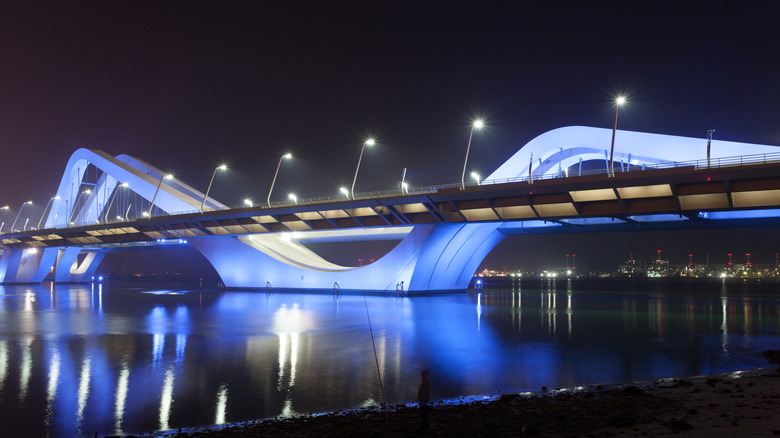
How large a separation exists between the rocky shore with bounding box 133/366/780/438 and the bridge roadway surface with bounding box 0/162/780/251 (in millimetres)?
20417

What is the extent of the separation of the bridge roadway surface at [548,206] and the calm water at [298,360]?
6.59 meters

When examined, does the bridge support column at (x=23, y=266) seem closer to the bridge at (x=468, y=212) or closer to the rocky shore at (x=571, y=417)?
the bridge at (x=468, y=212)

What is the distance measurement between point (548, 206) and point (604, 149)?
10.7 m

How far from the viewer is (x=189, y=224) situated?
192 feet

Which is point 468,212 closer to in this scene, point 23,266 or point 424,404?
point 424,404

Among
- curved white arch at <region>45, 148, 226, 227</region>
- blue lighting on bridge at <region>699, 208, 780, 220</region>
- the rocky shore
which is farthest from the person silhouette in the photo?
curved white arch at <region>45, 148, 226, 227</region>

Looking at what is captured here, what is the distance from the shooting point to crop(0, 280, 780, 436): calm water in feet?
35.0

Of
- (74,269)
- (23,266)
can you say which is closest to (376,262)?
(23,266)

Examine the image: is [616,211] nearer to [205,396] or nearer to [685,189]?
[685,189]

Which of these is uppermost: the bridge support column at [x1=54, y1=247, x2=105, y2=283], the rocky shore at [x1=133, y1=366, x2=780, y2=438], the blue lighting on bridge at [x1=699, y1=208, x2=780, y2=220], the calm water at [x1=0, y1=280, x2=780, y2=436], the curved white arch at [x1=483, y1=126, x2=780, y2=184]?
the curved white arch at [x1=483, y1=126, x2=780, y2=184]

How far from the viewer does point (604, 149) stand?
43562 mm

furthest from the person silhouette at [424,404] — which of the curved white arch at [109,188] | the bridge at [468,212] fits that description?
the curved white arch at [109,188]

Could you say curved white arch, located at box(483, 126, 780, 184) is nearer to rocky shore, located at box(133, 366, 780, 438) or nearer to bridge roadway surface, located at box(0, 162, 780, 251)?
bridge roadway surface, located at box(0, 162, 780, 251)

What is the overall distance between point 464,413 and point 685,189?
84.1 feet
